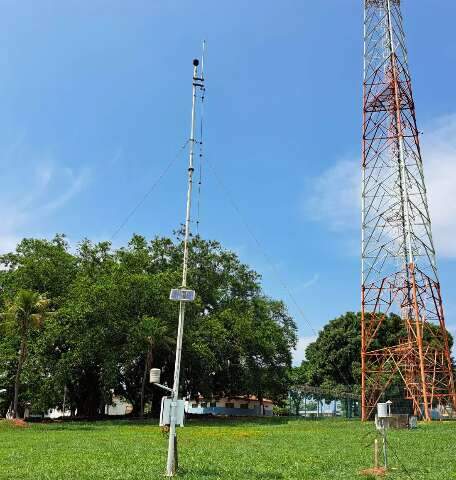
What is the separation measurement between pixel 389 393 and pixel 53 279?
3186 cm

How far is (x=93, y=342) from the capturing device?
42.2 meters

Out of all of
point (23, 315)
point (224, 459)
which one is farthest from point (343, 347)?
point (224, 459)

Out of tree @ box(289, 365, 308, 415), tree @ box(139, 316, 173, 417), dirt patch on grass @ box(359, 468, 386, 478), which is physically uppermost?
tree @ box(139, 316, 173, 417)

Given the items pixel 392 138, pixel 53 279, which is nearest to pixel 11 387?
pixel 53 279

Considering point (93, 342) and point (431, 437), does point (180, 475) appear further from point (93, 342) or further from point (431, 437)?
point (93, 342)

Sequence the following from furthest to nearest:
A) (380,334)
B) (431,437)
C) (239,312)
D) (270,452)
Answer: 1. (380,334)
2. (239,312)
3. (431,437)
4. (270,452)

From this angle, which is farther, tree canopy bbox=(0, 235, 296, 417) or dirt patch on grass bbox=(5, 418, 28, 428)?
tree canopy bbox=(0, 235, 296, 417)

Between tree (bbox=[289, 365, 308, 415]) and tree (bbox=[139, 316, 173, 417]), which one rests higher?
tree (bbox=[139, 316, 173, 417])

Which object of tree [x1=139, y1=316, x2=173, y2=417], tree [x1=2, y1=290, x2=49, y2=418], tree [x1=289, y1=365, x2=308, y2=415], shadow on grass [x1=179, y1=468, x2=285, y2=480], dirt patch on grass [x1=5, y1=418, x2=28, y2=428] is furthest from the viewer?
tree [x1=289, y1=365, x2=308, y2=415]

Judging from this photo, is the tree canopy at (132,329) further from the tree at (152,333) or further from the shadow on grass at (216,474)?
the shadow on grass at (216,474)

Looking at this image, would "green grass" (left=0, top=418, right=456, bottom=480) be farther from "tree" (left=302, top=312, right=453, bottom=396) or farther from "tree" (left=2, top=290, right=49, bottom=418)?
"tree" (left=302, top=312, right=453, bottom=396)

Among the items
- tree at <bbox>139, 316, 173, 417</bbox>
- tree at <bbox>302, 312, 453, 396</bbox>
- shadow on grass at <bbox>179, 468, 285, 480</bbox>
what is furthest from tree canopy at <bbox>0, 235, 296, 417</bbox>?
shadow on grass at <bbox>179, 468, 285, 480</bbox>

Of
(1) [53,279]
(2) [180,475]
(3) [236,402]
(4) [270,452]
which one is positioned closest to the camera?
(2) [180,475]

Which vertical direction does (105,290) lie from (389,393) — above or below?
above
